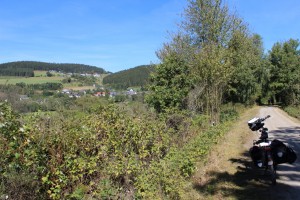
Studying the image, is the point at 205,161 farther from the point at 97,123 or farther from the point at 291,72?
the point at 291,72

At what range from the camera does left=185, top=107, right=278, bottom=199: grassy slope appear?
6996 mm

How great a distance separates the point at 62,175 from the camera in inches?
217

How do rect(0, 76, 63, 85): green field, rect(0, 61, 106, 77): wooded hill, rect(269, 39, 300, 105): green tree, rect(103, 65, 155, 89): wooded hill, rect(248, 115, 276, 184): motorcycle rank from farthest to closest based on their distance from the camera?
rect(269, 39, 300, 105): green tree → rect(0, 61, 106, 77): wooded hill → rect(103, 65, 155, 89): wooded hill → rect(248, 115, 276, 184): motorcycle → rect(0, 76, 63, 85): green field

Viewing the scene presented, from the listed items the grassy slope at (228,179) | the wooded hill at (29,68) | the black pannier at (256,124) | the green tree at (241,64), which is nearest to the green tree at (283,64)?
the green tree at (241,64)

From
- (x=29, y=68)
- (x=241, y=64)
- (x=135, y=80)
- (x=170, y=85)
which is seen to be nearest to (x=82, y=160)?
(x=170, y=85)

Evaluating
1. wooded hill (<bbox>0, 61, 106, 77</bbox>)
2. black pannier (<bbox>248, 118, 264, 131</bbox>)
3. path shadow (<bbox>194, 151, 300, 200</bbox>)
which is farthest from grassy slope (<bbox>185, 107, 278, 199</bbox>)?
wooded hill (<bbox>0, 61, 106, 77</bbox>)

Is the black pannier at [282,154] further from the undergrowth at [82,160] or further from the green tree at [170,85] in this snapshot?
the green tree at [170,85]

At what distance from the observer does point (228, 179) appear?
816cm

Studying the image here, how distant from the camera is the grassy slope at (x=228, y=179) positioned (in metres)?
7.00

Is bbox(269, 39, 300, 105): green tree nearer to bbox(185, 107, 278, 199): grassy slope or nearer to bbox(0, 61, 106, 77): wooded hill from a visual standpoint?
bbox(0, 61, 106, 77): wooded hill

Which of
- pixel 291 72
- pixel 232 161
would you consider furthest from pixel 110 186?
pixel 291 72

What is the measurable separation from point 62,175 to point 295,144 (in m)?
11.3

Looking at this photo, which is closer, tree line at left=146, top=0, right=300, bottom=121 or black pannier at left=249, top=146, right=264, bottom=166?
black pannier at left=249, top=146, right=264, bottom=166

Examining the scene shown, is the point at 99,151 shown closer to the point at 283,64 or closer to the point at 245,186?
the point at 245,186
